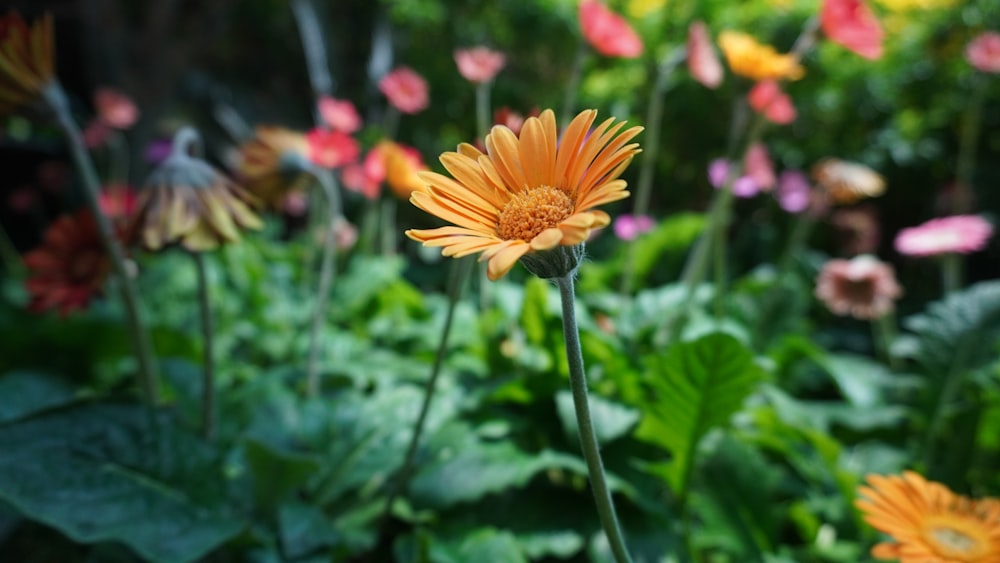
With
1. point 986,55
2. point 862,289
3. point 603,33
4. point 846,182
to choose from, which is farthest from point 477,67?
point 986,55

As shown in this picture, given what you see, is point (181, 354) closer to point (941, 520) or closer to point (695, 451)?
point (695, 451)

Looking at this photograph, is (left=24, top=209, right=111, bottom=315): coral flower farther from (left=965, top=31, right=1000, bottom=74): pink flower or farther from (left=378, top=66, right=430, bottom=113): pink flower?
(left=965, top=31, right=1000, bottom=74): pink flower

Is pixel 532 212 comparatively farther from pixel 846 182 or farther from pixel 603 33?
pixel 846 182

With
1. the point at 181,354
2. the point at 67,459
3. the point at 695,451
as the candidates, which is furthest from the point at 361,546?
the point at 181,354

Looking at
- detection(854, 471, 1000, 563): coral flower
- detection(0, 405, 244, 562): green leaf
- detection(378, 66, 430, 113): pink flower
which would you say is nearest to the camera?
detection(854, 471, 1000, 563): coral flower

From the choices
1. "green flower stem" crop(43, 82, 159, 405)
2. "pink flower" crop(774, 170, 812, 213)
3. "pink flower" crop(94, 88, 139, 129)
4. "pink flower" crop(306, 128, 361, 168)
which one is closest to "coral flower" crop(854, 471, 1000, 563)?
"green flower stem" crop(43, 82, 159, 405)
